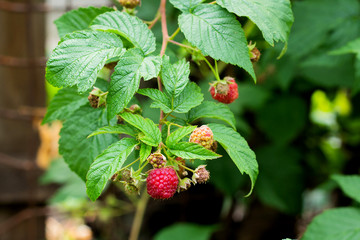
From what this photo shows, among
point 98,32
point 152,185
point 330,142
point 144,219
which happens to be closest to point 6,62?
point 144,219

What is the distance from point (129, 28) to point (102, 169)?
0.73 feet

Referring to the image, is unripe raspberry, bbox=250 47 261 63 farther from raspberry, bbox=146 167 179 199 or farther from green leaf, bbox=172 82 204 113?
raspberry, bbox=146 167 179 199

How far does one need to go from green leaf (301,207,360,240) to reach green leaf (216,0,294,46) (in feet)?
1.49

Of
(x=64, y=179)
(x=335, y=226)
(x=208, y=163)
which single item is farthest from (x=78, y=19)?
(x=64, y=179)

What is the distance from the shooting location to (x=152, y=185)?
0.53 m

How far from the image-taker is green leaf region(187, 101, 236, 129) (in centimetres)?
62

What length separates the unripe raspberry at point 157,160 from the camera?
0.53 meters

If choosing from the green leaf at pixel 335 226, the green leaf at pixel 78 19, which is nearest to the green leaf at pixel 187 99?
the green leaf at pixel 78 19

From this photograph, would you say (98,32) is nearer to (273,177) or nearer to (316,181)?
(273,177)

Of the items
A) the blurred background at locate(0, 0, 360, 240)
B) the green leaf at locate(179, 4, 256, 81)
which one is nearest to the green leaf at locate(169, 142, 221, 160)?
the green leaf at locate(179, 4, 256, 81)

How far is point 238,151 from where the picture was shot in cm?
56

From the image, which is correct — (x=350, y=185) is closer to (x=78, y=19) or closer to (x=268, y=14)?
(x=268, y=14)

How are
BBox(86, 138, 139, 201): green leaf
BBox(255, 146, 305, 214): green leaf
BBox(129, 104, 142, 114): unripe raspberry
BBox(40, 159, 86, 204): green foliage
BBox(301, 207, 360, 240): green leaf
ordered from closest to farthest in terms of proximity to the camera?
1. BBox(86, 138, 139, 201): green leaf
2. BBox(129, 104, 142, 114): unripe raspberry
3. BBox(301, 207, 360, 240): green leaf
4. BBox(40, 159, 86, 204): green foliage
5. BBox(255, 146, 305, 214): green leaf

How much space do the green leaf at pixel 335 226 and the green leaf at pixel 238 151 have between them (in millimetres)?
388
